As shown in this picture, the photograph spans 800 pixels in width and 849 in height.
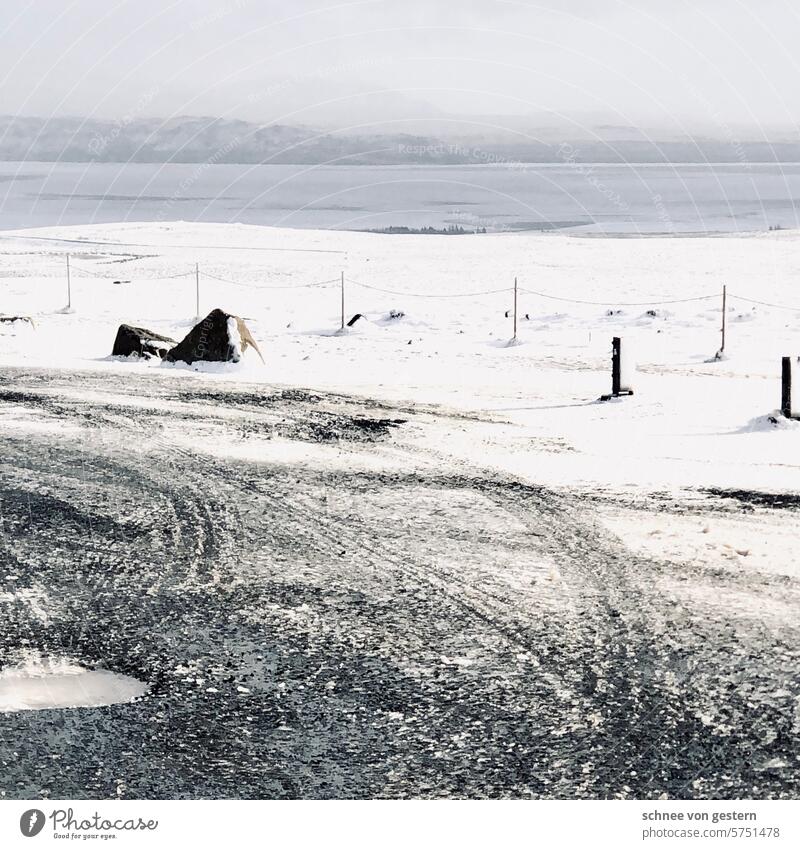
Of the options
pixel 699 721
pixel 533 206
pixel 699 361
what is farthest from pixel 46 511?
pixel 533 206

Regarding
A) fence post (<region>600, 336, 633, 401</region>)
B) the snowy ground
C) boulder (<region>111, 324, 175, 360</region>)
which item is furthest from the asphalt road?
boulder (<region>111, 324, 175, 360</region>)

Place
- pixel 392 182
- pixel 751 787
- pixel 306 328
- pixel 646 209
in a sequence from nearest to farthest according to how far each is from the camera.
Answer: pixel 751 787
pixel 306 328
pixel 646 209
pixel 392 182

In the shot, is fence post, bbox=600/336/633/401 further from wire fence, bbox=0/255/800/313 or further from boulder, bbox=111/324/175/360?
boulder, bbox=111/324/175/360

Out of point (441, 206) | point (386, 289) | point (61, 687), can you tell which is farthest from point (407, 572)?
point (441, 206)

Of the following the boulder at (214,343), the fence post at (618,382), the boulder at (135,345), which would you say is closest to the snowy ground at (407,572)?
the fence post at (618,382)

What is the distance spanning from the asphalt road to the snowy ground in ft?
0.08

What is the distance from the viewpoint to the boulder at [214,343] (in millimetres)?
18484

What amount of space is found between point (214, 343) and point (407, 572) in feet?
35.5

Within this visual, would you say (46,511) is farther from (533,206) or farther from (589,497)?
(533,206)

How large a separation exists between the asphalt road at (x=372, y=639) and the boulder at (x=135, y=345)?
7736 mm

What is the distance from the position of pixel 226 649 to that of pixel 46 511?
3.63 metres

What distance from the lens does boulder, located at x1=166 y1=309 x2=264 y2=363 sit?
18.5 m

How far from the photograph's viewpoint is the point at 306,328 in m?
24.4

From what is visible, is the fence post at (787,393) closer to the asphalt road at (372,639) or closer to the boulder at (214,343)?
the asphalt road at (372,639)
